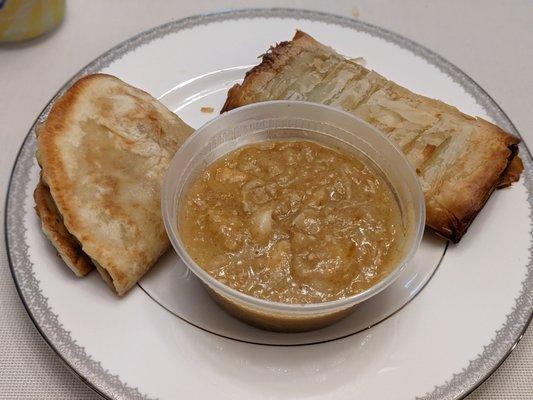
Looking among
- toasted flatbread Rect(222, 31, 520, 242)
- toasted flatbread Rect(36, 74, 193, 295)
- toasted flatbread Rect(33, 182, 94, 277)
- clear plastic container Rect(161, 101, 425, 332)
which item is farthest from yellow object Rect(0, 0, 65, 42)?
clear plastic container Rect(161, 101, 425, 332)

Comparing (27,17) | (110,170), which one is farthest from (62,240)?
(27,17)

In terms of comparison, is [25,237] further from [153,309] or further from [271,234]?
[271,234]

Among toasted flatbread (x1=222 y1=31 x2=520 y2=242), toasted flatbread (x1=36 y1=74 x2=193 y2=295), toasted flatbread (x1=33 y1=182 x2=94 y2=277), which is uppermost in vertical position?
toasted flatbread (x1=222 y1=31 x2=520 y2=242)

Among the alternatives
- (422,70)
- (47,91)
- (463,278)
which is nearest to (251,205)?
(463,278)

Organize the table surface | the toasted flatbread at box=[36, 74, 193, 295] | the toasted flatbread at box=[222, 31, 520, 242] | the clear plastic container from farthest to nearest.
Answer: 1. the table surface
2. the toasted flatbread at box=[222, 31, 520, 242]
3. the toasted flatbread at box=[36, 74, 193, 295]
4. the clear plastic container

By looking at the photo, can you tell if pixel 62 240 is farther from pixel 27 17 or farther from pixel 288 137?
pixel 27 17

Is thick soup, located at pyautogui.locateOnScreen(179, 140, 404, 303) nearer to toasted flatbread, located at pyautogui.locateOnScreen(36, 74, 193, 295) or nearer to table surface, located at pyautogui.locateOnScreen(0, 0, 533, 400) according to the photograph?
toasted flatbread, located at pyautogui.locateOnScreen(36, 74, 193, 295)

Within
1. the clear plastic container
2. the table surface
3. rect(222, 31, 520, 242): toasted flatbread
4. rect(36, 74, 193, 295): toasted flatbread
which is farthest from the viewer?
the table surface
